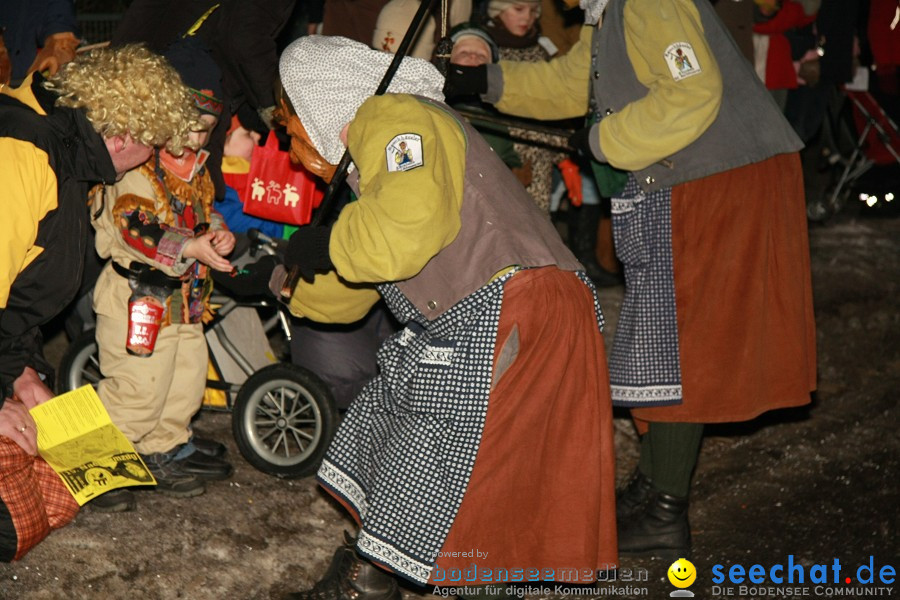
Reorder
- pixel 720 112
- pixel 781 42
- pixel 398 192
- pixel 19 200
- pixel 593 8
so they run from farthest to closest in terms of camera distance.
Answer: pixel 781 42, pixel 593 8, pixel 720 112, pixel 19 200, pixel 398 192

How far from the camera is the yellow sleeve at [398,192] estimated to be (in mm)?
2723

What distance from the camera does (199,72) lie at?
409cm

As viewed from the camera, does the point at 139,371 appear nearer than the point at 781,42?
Yes

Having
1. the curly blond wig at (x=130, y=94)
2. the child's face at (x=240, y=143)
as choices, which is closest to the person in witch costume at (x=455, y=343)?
the curly blond wig at (x=130, y=94)

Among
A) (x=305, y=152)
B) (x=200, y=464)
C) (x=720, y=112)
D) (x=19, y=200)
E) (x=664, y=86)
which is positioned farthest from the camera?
(x=200, y=464)

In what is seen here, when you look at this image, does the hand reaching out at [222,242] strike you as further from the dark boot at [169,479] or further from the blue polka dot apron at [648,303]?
the blue polka dot apron at [648,303]

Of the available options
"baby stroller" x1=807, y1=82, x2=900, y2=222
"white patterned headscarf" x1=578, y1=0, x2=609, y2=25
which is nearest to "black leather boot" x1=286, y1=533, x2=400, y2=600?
"white patterned headscarf" x1=578, y1=0, x2=609, y2=25

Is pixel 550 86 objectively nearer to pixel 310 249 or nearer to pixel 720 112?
pixel 720 112

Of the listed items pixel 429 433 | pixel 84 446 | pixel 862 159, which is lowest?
pixel 862 159

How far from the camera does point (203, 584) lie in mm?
3609

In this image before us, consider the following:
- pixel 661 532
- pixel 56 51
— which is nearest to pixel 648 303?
pixel 661 532

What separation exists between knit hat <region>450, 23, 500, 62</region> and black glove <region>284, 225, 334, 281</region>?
6.64 feet

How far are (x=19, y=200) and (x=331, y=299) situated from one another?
1010mm

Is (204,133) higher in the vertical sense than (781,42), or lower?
higher
